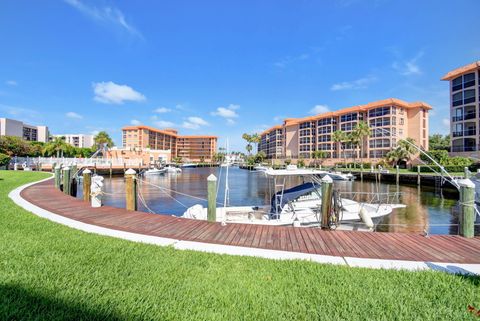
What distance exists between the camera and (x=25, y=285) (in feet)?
9.98

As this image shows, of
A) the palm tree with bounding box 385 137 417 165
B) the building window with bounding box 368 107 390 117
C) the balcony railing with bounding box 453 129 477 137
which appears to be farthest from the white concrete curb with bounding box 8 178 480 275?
the building window with bounding box 368 107 390 117

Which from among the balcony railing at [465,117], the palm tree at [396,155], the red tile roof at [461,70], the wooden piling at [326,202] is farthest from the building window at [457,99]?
the wooden piling at [326,202]

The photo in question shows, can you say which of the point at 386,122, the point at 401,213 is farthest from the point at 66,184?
the point at 386,122

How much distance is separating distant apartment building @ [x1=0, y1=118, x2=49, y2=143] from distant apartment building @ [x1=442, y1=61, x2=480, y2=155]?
132 meters

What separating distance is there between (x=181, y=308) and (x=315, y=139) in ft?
265

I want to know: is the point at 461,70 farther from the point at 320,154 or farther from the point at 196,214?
the point at 196,214

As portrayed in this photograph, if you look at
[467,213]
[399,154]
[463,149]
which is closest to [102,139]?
[399,154]

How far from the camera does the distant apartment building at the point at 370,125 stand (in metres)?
57.9

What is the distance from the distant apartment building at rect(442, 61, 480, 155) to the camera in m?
40.2

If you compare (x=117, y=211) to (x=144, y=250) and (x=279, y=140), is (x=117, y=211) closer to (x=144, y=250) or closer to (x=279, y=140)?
(x=144, y=250)

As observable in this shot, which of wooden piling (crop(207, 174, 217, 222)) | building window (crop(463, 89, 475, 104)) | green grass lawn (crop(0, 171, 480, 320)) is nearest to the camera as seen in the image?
green grass lawn (crop(0, 171, 480, 320))

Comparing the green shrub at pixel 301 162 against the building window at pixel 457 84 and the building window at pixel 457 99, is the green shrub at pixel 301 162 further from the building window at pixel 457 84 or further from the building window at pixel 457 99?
the building window at pixel 457 84

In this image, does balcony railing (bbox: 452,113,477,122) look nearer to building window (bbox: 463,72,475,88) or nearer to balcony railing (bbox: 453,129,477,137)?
balcony railing (bbox: 453,129,477,137)

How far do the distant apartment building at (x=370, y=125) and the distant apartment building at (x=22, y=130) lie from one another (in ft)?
346
